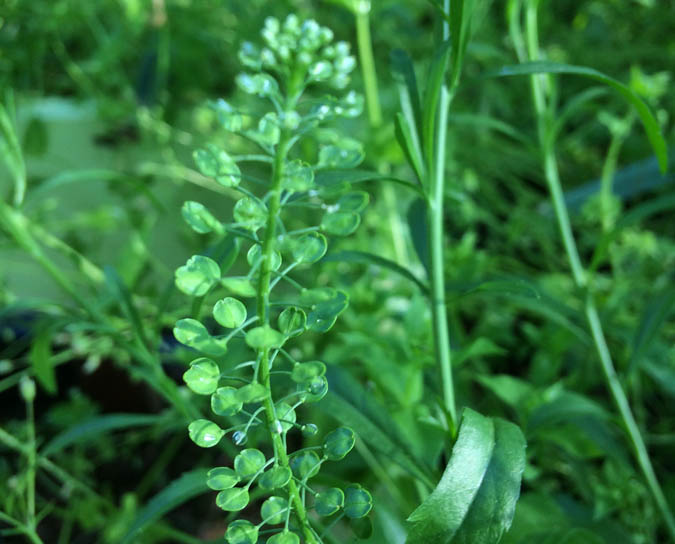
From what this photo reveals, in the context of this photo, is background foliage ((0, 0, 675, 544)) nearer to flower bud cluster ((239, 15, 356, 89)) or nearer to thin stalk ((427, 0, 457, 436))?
thin stalk ((427, 0, 457, 436))

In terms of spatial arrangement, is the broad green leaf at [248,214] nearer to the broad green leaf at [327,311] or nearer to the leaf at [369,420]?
the broad green leaf at [327,311]

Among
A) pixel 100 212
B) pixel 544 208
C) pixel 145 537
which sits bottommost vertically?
pixel 145 537

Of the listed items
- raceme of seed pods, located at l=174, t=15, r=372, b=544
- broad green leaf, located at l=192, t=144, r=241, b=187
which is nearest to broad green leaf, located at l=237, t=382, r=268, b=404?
raceme of seed pods, located at l=174, t=15, r=372, b=544

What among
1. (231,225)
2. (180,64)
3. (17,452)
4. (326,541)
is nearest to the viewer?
(231,225)

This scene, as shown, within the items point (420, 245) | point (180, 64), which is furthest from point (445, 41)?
point (180, 64)

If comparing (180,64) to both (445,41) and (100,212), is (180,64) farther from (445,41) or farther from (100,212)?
(445,41)

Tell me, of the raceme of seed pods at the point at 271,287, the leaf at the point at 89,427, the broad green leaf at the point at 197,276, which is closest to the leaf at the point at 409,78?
the raceme of seed pods at the point at 271,287

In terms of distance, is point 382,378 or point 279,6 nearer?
point 382,378
